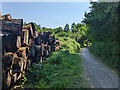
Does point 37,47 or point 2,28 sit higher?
point 2,28

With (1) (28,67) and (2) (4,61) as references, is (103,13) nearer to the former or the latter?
(1) (28,67)

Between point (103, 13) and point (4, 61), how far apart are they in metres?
7.44

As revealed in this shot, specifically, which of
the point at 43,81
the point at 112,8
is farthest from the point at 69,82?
the point at 112,8

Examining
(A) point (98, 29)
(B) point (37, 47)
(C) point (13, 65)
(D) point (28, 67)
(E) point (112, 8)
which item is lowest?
(D) point (28, 67)

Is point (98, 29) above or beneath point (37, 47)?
above

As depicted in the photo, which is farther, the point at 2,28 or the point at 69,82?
the point at 69,82

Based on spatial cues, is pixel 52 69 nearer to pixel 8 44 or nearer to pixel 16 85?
pixel 16 85

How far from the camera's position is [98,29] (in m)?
8.98

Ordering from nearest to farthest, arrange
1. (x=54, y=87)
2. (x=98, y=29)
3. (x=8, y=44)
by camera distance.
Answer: (x=8, y=44) → (x=54, y=87) → (x=98, y=29)

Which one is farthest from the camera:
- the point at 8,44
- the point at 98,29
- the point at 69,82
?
the point at 98,29

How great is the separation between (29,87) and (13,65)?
108cm

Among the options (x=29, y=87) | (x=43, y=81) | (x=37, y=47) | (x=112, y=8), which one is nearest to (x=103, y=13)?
(x=112, y=8)

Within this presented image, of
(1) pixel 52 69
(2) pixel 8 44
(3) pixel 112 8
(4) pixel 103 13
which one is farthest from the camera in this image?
(4) pixel 103 13

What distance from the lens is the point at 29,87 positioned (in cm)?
400
